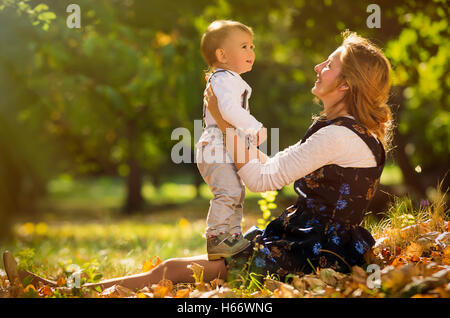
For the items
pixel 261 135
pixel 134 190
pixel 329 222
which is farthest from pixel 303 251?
pixel 134 190

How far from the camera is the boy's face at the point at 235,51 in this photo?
2996 mm

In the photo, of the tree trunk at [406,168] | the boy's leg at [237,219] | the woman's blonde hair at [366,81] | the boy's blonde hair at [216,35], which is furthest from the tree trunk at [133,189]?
the woman's blonde hair at [366,81]

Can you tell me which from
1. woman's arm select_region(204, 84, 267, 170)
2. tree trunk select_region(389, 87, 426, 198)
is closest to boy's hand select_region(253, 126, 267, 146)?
woman's arm select_region(204, 84, 267, 170)

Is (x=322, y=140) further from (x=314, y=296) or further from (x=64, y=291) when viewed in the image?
(x=64, y=291)

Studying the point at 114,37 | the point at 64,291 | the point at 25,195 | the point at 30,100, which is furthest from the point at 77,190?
the point at 64,291

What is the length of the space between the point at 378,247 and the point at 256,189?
1.13m

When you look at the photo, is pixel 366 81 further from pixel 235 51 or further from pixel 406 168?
pixel 406 168

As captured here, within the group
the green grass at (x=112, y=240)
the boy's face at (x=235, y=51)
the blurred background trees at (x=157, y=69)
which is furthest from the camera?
the blurred background trees at (x=157, y=69)

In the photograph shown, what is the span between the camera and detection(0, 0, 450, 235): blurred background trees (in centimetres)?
593

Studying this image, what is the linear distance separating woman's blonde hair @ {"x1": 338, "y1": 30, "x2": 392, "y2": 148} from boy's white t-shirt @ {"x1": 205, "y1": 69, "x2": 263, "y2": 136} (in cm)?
60

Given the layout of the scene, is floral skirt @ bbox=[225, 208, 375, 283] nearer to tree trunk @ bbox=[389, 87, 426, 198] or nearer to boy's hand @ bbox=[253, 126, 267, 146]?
boy's hand @ bbox=[253, 126, 267, 146]

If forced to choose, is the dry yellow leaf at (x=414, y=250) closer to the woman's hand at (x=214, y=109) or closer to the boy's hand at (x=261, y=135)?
the boy's hand at (x=261, y=135)

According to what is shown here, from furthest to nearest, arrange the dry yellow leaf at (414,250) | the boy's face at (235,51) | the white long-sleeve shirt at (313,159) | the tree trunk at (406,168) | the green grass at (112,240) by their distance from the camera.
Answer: the tree trunk at (406,168), the green grass at (112,240), the dry yellow leaf at (414,250), the boy's face at (235,51), the white long-sleeve shirt at (313,159)

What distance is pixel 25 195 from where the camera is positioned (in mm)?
21688
